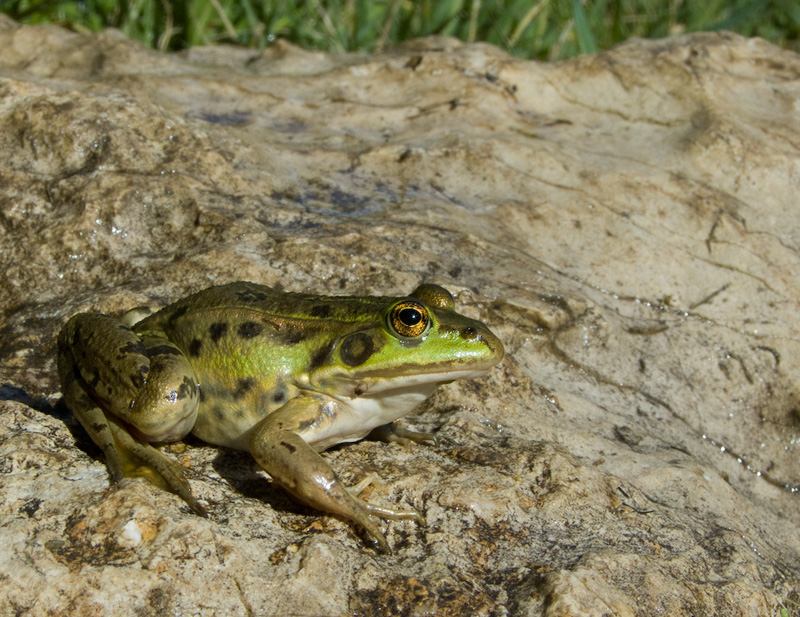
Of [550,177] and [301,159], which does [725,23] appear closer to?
[550,177]

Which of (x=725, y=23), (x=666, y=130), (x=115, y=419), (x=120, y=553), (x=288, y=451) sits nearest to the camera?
(x=120, y=553)

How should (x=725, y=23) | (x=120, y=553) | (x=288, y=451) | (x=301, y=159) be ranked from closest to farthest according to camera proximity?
1. (x=120, y=553)
2. (x=288, y=451)
3. (x=301, y=159)
4. (x=725, y=23)

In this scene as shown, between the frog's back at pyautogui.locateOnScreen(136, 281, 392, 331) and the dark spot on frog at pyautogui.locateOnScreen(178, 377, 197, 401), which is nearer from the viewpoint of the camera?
the dark spot on frog at pyautogui.locateOnScreen(178, 377, 197, 401)

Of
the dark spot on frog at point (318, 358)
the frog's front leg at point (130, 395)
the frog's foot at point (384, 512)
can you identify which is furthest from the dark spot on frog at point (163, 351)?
the frog's foot at point (384, 512)

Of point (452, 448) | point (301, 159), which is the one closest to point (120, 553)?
point (452, 448)

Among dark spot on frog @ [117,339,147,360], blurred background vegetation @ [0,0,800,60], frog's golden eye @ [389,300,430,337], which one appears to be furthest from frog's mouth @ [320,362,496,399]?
blurred background vegetation @ [0,0,800,60]

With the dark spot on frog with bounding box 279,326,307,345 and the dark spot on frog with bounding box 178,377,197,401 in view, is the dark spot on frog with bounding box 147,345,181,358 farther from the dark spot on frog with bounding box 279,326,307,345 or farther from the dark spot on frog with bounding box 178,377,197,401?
the dark spot on frog with bounding box 279,326,307,345

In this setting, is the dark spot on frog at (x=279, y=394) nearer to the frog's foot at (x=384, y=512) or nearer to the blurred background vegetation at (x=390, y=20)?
the frog's foot at (x=384, y=512)
